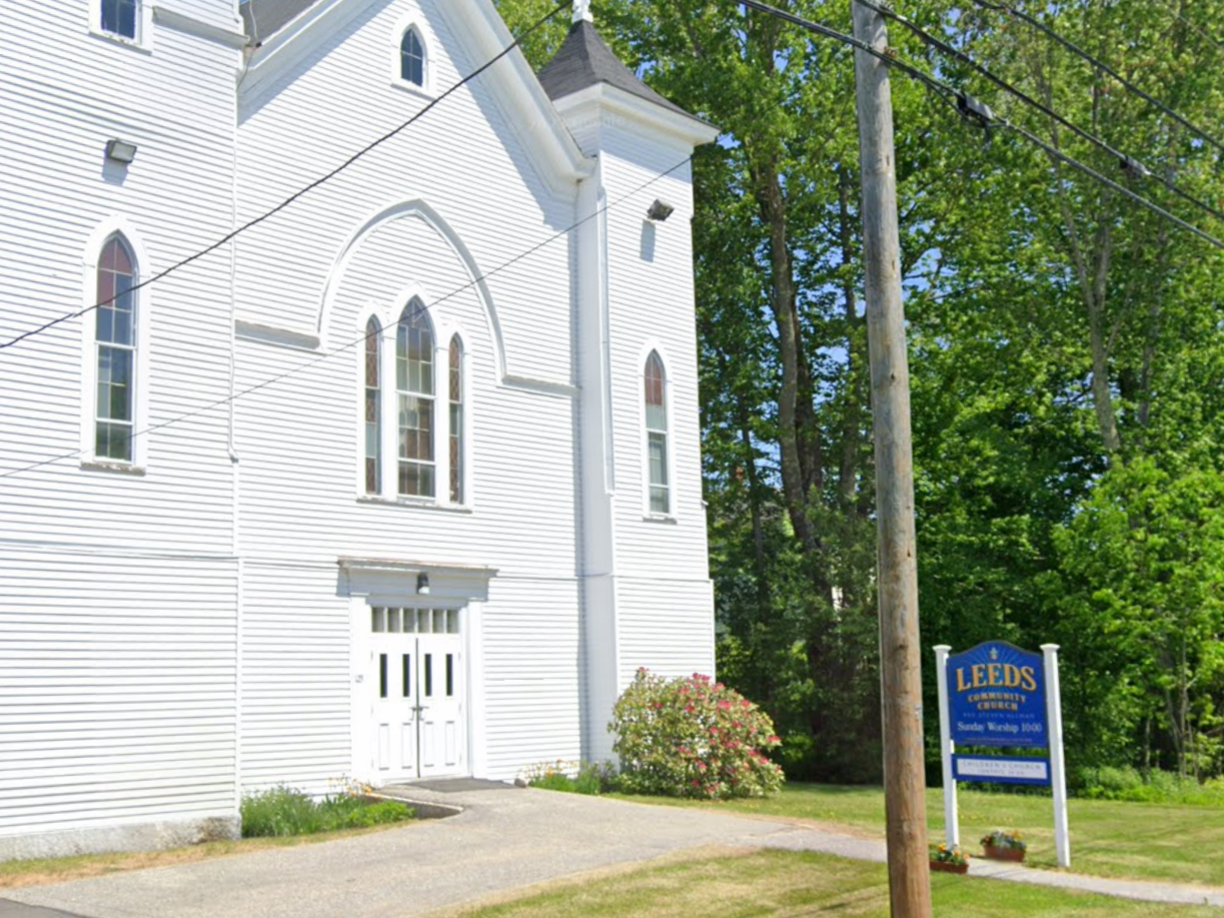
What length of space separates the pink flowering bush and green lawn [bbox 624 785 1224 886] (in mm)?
433

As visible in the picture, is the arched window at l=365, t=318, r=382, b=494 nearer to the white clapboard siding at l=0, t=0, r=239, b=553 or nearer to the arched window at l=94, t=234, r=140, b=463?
the white clapboard siding at l=0, t=0, r=239, b=553

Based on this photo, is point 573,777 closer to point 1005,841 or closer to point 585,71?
point 1005,841

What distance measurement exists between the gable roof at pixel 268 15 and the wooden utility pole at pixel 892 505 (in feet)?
34.7

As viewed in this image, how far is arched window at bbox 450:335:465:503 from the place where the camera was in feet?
68.5

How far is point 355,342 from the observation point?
1969 centimetres

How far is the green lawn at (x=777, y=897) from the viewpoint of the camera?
460 inches

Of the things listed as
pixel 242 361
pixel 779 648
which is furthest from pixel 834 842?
pixel 779 648

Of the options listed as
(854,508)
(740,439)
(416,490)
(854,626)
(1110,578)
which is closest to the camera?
(416,490)

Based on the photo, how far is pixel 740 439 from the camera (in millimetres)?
35406

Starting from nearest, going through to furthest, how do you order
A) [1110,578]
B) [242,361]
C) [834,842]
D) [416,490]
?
[834,842]
[242,361]
[416,490]
[1110,578]

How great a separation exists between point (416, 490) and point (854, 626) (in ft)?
38.2

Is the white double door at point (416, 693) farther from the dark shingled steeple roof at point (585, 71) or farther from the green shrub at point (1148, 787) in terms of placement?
the green shrub at point (1148, 787)

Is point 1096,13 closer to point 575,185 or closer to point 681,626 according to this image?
point 575,185

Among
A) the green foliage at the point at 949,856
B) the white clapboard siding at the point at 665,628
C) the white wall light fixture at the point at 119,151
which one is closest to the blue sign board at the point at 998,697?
the green foliage at the point at 949,856
